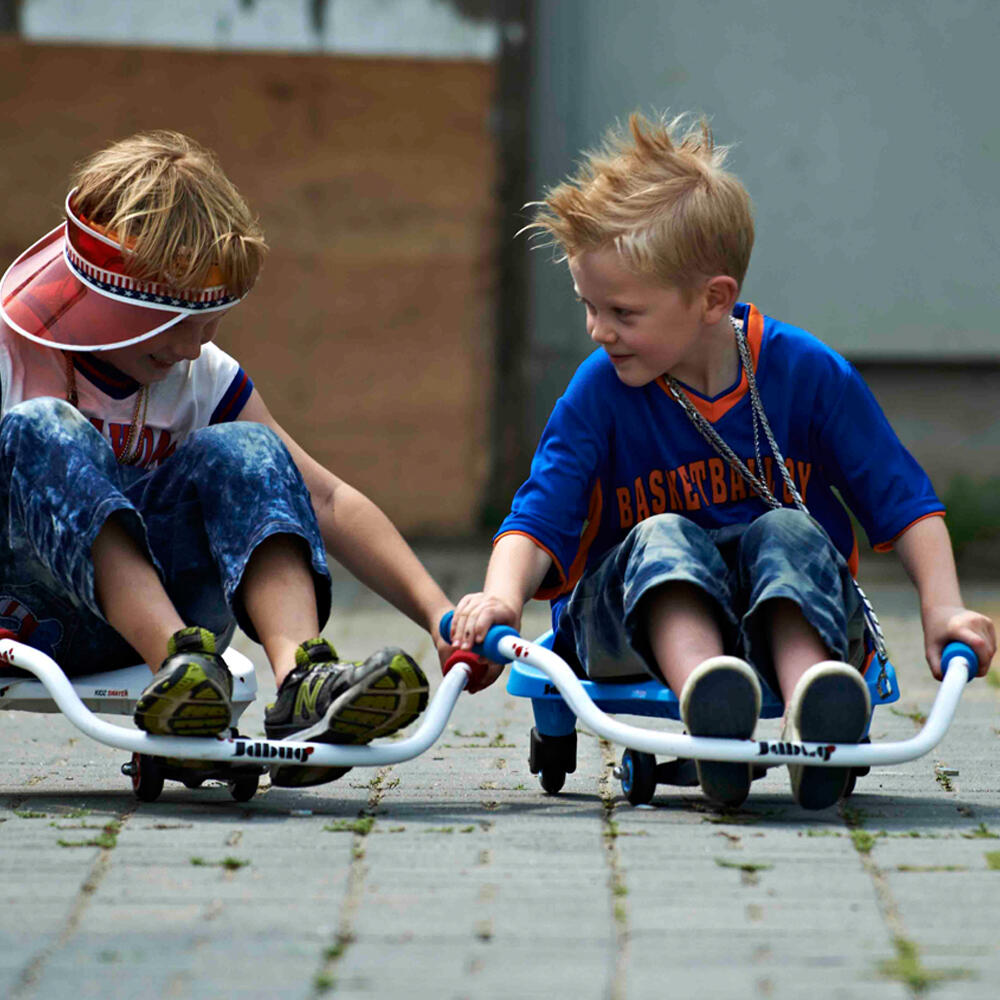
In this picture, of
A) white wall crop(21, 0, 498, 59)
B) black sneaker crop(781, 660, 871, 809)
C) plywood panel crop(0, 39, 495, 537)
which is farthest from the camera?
white wall crop(21, 0, 498, 59)

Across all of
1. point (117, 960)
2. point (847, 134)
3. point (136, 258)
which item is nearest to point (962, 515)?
point (847, 134)

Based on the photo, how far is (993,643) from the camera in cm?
279

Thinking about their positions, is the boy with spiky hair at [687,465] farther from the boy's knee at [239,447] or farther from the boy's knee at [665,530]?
the boy's knee at [239,447]

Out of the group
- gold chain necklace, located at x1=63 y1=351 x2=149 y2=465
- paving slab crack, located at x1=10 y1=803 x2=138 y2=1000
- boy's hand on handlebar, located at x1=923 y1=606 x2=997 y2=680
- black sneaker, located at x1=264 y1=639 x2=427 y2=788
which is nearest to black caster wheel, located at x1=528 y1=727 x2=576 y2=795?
black sneaker, located at x1=264 y1=639 x2=427 y2=788

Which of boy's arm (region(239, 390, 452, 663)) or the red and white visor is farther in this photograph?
boy's arm (region(239, 390, 452, 663))

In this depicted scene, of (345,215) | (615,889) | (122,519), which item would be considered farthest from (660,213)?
(345,215)

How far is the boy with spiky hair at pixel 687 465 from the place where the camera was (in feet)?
9.02

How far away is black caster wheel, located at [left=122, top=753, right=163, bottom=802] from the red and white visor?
0.67 metres

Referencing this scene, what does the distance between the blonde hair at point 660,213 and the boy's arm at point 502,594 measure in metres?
0.50

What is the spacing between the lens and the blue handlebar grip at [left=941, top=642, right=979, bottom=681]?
2.76 meters

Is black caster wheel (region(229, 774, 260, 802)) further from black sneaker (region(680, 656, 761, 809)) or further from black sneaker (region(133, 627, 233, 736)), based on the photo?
black sneaker (region(680, 656, 761, 809))

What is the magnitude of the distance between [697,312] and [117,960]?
153cm

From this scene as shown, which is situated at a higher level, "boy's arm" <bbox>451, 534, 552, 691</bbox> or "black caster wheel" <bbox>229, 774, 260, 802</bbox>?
"boy's arm" <bbox>451, 534, 552, 691</bbox>

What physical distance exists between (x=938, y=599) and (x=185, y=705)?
1.21 metres
